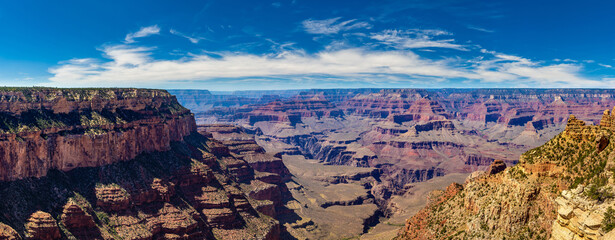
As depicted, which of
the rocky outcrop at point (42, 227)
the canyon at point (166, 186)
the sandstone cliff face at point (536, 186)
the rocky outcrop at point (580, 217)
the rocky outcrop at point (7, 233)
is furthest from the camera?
the rocky outcrop at point (42, 227)

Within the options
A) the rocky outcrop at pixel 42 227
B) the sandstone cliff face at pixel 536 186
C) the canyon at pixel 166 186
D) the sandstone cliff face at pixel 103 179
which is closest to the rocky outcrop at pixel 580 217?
the canyon at pixel 166 186

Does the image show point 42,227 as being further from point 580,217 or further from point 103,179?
point 580,217

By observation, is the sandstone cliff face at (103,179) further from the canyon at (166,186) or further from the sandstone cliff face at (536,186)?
the sandstone cliff face at (536,186)

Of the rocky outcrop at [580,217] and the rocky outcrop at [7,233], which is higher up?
the rocky outcrop at [580,217]

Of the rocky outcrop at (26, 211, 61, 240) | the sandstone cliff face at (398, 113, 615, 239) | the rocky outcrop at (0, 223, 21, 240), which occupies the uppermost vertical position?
the sandstone cliff face at (398, 113, 615, 239)

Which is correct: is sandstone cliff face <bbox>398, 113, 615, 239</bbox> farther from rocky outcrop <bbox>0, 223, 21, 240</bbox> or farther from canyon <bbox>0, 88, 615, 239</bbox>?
rocky outcrop <bbox>0, 223, 21, 240</bbox>

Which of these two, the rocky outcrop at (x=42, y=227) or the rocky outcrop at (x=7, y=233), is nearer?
the rocky outcrop at (x=7, y=233)

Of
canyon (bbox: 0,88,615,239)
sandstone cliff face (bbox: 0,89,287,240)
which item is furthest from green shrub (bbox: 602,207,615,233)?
sandstone cliff face (bbox: 0,89,287,240)

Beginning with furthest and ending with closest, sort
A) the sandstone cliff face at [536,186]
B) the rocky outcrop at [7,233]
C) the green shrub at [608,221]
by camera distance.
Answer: the rocky outcrop at [7,233]
the sandstone cliff face at [536,186]
the green shrub at [608,221]

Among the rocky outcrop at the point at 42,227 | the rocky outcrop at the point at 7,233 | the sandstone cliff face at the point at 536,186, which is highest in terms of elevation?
the sandstone cliff face at the point at 536,186

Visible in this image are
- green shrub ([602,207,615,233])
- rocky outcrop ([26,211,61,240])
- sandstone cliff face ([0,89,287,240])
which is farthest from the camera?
sandstone cliff face ([0,89,287,240])

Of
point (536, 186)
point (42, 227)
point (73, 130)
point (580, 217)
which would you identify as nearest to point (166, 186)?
point (73, 130)
